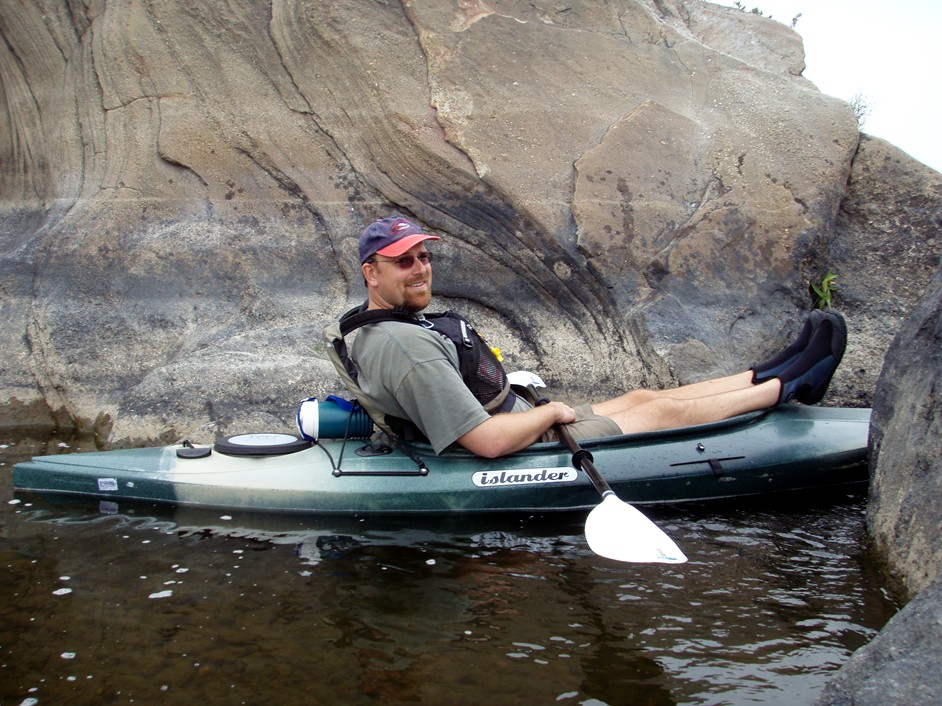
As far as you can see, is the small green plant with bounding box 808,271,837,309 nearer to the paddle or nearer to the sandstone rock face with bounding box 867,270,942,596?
the sandstone rock face with bounding box 867,270,942,596

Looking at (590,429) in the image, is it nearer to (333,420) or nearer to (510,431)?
(510,431)

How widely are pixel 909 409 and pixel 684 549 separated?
2.93 ft

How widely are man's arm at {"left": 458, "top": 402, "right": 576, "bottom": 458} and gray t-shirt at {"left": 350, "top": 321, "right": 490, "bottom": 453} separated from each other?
0.14 feet

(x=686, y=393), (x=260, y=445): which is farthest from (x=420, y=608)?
(x=686, y=393)

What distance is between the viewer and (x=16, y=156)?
5.21m

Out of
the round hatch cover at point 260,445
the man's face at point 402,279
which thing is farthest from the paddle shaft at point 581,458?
the round hatch cover at point 260,445

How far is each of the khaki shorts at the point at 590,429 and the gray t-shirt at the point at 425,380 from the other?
0.49 m

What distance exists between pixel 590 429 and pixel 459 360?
0.65 metres

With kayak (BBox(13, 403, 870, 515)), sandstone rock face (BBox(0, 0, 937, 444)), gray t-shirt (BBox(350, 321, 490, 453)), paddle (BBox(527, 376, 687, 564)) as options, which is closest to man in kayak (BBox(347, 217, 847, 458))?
gray t-shirt (BBox(350, 321, 490, 453))

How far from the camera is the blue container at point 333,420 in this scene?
3484mm

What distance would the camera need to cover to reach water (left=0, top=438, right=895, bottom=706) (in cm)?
221

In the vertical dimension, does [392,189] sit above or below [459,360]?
above

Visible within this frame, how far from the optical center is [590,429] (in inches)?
141

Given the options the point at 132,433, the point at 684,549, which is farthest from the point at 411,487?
the point at 132,433
